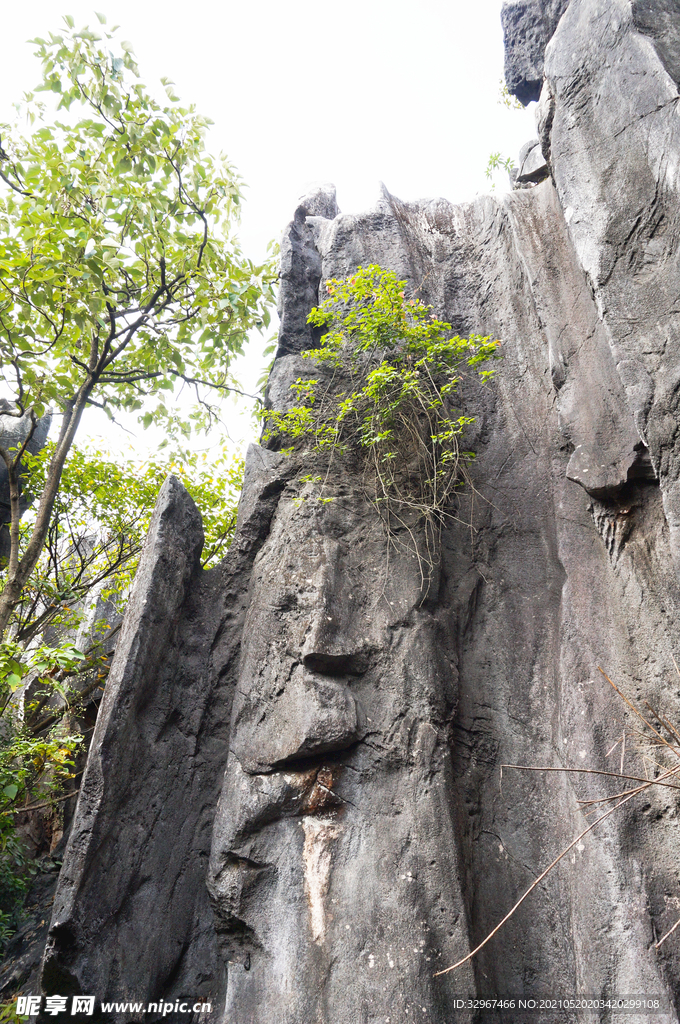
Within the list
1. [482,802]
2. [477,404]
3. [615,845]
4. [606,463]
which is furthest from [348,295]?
[615,845]

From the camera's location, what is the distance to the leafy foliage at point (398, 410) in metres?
5.06

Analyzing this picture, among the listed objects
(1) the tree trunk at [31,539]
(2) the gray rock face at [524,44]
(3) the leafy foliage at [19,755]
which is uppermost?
(2) the gray rock face at [524,44]

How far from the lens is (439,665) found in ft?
15.1

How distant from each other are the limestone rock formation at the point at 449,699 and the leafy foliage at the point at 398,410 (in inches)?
10.6

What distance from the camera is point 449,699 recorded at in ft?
14.9

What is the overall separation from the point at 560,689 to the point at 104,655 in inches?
212

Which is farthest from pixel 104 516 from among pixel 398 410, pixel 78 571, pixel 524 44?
pixel 524 44

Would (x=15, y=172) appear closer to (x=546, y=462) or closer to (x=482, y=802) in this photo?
(x=546, y=462)

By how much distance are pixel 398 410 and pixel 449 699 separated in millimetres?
2243

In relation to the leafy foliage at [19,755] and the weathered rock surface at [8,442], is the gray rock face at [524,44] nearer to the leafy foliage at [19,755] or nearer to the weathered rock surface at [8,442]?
the weathered rock surface at [8,442]

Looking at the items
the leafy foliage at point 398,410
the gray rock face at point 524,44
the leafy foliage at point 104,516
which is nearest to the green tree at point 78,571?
the leafy foliage at point 104,516

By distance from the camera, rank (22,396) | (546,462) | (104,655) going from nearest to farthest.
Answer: (546,462) < (22,396) < (104,655)

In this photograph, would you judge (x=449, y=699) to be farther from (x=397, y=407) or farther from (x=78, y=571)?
(x=78, y=571)

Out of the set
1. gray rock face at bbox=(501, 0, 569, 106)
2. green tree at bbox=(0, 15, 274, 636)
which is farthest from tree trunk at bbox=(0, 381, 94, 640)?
gray rock face at bbox=(501, 0, 569, 106)
